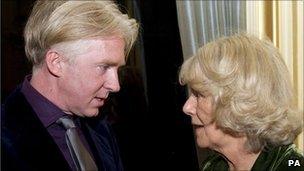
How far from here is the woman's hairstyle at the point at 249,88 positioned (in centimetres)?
137

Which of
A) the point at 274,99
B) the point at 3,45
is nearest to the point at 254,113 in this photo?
the point at 274,99

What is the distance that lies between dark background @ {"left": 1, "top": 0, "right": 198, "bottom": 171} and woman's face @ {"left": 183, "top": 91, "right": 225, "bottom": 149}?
855 mm

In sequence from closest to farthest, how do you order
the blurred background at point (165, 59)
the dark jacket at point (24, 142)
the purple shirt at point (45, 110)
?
the dark jacket at point (24, 142)
the purple shirt at point (45, 110)
the blurred background at point (165, 59)

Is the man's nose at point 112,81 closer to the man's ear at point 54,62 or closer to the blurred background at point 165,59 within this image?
the man's ear at point 54,62

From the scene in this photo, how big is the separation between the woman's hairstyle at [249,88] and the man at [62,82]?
0.28 m

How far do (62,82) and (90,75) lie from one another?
0.09 metres

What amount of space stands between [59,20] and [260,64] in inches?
25.0

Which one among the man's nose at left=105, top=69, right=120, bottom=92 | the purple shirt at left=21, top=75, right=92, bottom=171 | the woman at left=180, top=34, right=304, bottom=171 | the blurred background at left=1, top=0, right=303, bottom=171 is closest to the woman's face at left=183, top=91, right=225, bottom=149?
the woman at left=180, top=34, right=304, bottom=171

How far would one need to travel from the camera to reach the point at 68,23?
1287 mm

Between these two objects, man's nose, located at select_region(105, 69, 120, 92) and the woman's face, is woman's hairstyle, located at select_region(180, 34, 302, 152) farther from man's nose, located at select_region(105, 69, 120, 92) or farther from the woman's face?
man's nose, located at select_region(105, 69, 120, 92)

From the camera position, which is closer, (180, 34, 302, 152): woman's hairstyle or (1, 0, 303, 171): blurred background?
(180, 34, 302, 152): woman's hairstyle

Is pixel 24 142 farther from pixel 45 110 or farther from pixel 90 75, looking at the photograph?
pixel 90 75

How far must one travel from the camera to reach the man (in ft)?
4.22

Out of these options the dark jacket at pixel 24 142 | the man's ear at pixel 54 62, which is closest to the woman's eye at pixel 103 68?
the man's ear at pixel 54 62
